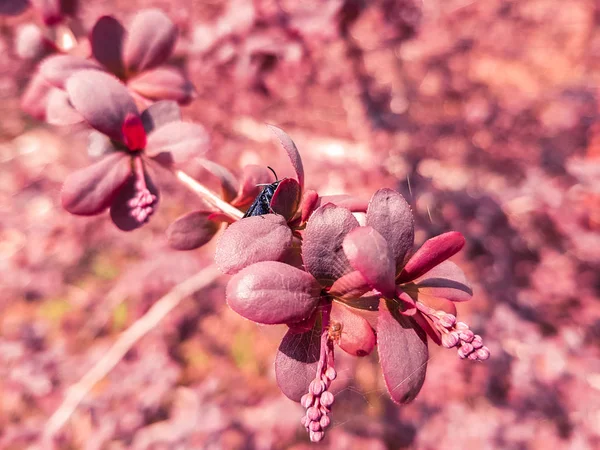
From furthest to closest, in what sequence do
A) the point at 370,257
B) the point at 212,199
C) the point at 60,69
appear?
the point at 60,69
the point at 212,199
the point at 370,257

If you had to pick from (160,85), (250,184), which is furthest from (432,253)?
(160,85)

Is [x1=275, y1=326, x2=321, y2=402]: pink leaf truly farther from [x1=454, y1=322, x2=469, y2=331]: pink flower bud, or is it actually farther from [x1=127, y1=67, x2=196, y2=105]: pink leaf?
[x1=127, y1=67, x2=196, y2=105]: pink leaf

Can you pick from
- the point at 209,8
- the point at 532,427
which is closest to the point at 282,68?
the point at 209,8

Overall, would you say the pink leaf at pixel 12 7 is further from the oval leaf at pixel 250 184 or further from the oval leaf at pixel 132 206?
the oval leaf at pixel 250 184

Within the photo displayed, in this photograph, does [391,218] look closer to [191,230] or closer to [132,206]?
[191,230]

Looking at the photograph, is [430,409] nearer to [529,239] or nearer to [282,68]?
[529,239]

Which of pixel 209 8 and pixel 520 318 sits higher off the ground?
pixel 209 8
